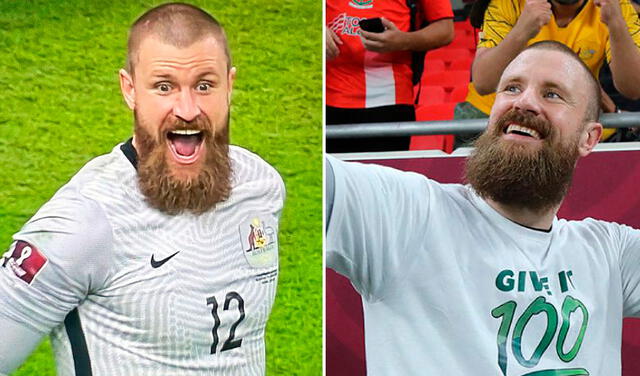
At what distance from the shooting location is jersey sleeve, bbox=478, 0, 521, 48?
6.98 ft

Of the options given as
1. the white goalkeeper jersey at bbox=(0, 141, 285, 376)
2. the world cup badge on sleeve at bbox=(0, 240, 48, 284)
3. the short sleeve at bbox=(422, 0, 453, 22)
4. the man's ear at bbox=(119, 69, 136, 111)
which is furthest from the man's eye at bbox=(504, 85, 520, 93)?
the world cup badge on sleeve at bbox=(0, 240, 48, 284)

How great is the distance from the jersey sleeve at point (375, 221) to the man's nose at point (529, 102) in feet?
0.86

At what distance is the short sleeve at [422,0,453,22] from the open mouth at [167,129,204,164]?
60 centimetres

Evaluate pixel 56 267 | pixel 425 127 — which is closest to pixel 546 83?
pixel 425 127

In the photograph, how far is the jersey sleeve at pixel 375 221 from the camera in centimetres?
207

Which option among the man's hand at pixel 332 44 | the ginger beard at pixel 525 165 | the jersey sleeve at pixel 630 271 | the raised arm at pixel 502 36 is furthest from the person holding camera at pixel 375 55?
the jersey sleeve at pixel 630 271

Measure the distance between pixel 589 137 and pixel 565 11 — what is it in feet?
0.94

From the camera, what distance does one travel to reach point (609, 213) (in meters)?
2.12

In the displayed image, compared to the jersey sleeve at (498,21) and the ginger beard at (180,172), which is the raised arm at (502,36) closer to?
the jersey sleeve at (498,21)

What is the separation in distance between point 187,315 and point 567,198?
35.3 inches

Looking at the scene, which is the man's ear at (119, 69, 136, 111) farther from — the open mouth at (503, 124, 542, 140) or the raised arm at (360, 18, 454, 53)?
the open mouth at (503, 124, 542, 140)

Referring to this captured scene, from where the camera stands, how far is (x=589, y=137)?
2.09 meters

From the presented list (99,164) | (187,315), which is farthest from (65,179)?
(187,315)

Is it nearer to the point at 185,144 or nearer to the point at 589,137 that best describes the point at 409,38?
the point at 589,137
